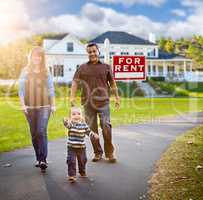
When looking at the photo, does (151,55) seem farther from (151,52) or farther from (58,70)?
(58,70)

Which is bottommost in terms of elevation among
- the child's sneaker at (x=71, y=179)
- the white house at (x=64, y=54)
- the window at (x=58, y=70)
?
the child's sneaker at (x=71, y=179)

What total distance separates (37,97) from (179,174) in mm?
→ 2368

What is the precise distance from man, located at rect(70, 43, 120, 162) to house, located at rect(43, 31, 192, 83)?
32.6 m

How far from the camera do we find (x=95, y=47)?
673 cm

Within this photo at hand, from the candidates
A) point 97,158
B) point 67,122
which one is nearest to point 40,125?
point 67,122

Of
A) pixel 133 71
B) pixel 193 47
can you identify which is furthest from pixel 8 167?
pixel 193 47

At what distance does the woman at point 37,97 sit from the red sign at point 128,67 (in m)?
3.83

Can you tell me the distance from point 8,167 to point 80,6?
43.0 metres

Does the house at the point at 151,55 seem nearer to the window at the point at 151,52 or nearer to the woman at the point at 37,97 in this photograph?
the window at the point at 151,52

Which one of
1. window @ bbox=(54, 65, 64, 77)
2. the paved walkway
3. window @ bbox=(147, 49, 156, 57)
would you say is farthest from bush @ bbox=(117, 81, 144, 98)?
the paved walkway

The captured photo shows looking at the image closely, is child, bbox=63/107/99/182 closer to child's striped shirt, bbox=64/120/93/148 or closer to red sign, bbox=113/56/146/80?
child's striped shirt, bbox=64/120/93/148

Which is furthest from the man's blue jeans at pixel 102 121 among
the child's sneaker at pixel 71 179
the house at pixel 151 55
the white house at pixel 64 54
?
the house at pixel 151 55

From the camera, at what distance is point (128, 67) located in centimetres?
1016

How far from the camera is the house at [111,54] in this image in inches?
1801
